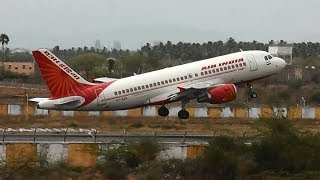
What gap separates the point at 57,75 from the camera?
50.4 metres

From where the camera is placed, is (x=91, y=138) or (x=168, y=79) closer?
(x=91, y=138)

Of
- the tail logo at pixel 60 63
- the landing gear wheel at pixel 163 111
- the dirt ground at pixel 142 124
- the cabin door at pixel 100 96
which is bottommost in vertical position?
the dirt ground at pixel 142 124

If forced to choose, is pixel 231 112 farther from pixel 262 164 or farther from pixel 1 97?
pixel 1 97

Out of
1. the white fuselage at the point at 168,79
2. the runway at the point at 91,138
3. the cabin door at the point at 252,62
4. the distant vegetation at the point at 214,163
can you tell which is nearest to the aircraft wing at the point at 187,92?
the white fuselage at the point at 168,79

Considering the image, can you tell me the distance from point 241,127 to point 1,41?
134 meters

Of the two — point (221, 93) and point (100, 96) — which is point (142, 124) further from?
point (221, 93)

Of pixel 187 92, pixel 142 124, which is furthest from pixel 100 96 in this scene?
pixel 187 92

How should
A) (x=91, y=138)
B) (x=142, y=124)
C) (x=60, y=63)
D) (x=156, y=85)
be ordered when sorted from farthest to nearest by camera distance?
(x=142, y=124), (x=156, y=85), (x=60, y=63), (x=91, y=138)

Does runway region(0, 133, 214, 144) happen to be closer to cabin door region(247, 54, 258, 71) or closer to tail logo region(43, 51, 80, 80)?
tail logo region(43, 51, 80, 80)

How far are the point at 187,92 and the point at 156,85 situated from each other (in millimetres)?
2159

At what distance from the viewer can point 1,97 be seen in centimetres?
9050

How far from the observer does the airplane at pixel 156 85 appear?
50438mm

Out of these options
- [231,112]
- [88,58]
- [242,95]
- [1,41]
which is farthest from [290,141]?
[1,41]

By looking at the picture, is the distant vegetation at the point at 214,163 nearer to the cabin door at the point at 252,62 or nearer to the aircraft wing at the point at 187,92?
the aircraft wing at the point at 187,92
